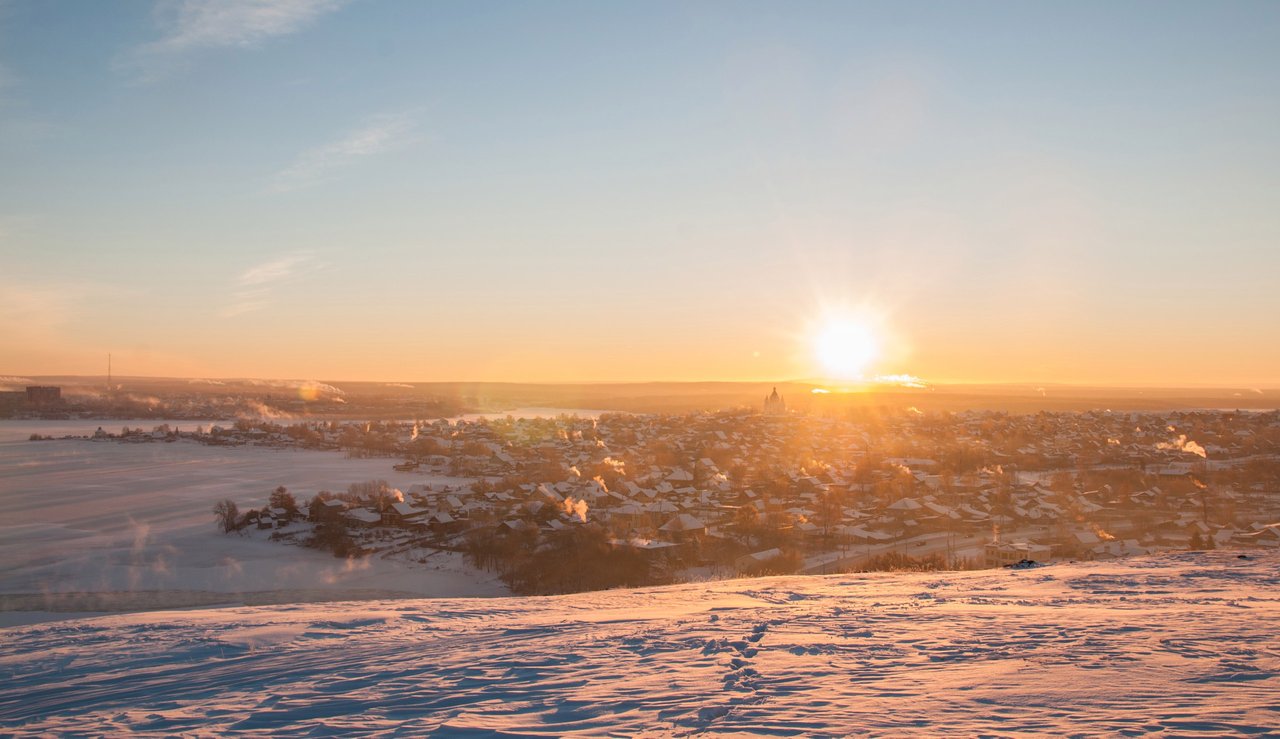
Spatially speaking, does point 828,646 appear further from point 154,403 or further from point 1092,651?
point 154,403

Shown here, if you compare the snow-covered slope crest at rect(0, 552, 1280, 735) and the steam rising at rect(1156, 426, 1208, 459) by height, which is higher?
the snow-covered slope crest at rect(0, 552, 1280, 735)

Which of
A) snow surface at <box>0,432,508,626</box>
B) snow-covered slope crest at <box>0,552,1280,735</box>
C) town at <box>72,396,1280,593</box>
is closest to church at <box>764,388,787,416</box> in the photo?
town at <box>72,396,1280,593</box>

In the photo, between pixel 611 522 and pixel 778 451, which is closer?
pixel 611 522

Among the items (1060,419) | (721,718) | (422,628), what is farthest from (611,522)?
(1060,419)

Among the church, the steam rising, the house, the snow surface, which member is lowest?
the snow surface

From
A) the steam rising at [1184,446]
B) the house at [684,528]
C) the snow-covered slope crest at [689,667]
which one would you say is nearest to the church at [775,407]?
the steam rising at [1184,446]

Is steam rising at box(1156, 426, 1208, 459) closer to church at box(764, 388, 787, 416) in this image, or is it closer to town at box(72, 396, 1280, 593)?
town at box(72, 396, 1280, 593)
